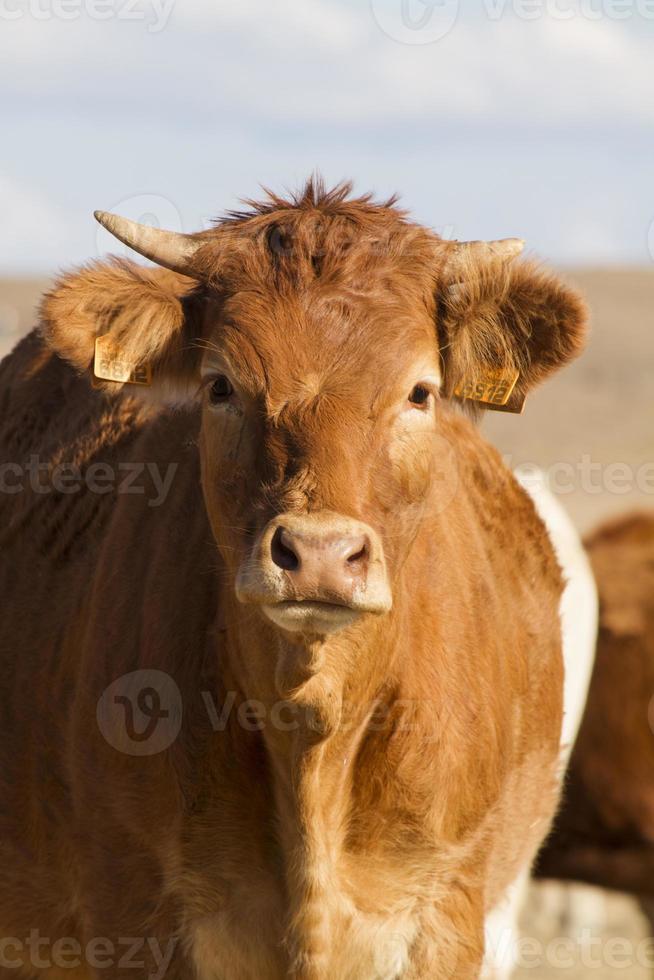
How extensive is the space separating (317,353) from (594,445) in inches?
1395

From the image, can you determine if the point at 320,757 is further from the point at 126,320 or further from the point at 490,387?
the point at 126,320

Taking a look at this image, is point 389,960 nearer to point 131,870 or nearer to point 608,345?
point 131,870

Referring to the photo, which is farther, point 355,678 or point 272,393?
point 355,678

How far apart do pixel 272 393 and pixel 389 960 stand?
178 centimetres

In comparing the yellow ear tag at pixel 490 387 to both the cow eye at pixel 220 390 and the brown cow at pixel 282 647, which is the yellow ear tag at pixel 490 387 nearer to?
the brown cow at pixel 282 647

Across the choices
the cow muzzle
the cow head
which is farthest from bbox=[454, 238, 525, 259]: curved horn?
the cow muzzle

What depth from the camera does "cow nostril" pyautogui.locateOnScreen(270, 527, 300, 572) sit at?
11.5ft

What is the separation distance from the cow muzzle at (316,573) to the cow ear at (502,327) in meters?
1.14

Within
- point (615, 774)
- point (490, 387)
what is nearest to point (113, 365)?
point (490, 387)

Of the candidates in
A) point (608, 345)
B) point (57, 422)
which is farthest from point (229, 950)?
point (608, 345)

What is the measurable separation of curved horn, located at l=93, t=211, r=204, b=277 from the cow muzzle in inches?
47.0

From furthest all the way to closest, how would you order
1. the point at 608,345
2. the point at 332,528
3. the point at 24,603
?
the point at 608,345 < the point at 24,603 < the point at 332,528

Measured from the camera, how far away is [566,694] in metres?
6.67

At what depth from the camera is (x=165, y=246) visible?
452cm
